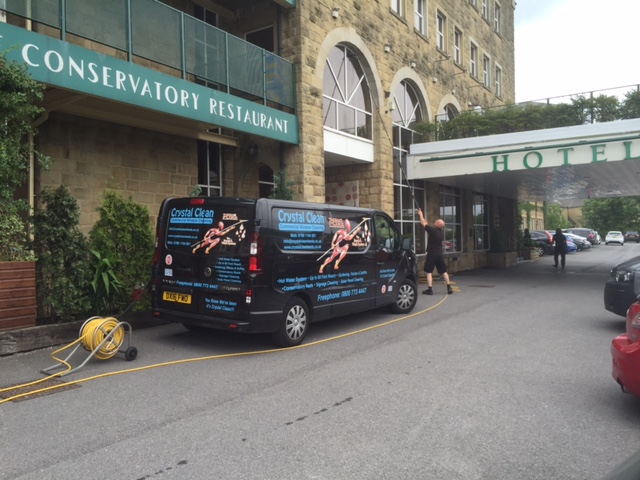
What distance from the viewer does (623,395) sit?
488cm

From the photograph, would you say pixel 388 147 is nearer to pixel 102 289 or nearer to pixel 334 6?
pixel 334 6

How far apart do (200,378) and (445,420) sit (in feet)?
8.85

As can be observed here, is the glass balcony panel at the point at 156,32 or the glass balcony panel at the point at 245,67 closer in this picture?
the glass balcony panel at the point at 156,32

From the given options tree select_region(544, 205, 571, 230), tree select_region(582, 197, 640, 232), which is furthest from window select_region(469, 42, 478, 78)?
tree select_region(582, 197, 640, 232)

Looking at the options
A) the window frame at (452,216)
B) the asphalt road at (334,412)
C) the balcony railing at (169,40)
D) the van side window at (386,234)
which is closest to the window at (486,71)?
the window frame at (452,216)

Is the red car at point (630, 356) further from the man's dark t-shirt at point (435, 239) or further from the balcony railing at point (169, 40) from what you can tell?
the man's dark t-shirt at point (435, 239)

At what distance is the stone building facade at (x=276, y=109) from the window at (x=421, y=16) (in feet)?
0.12

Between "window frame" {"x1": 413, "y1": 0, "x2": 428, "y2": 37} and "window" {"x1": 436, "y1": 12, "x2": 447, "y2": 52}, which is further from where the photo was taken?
"window" {"x1": 436, "y1": 12, "x2": 447, "y2": 52}

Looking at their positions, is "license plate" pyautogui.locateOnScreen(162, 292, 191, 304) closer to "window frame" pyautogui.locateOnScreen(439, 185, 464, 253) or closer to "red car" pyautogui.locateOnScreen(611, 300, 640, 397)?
"red car" pyautogui.locateOnScreen(611, 300, 640, 397)

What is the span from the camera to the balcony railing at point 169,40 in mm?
7336

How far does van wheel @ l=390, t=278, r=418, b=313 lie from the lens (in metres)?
9.55

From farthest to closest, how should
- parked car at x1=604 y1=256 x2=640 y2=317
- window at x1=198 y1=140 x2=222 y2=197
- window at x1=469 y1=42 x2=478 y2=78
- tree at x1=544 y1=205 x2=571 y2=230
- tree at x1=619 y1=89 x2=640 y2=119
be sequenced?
tree at x1=544 y1=205 x2=571 y2=230 → window at x1=469 y1=42 x2=478 y2=78 → tree at x1=619 y1=89 x2=640 y2=119 → window at x1=198 y1=140 x2=222 y2=197 → parked car at x1=604 y1=256 x2=640 y2=317

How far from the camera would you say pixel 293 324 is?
689cm

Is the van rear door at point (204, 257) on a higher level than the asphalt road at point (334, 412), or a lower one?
higher
